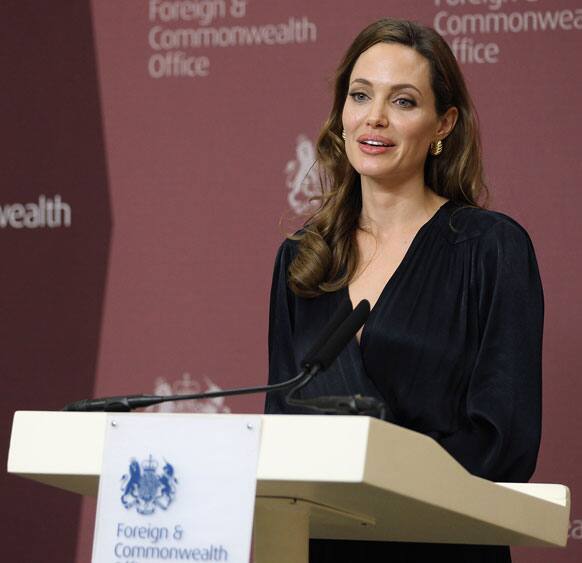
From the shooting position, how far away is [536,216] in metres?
3.49

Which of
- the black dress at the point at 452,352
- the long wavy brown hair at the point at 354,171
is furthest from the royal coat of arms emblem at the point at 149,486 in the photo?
the long wavy brown hair at the point at 354,171

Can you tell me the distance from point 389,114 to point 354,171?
200 mm

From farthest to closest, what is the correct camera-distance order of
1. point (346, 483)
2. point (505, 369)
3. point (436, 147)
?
point (436, 147)
point (505, 369)
point (346, 483)

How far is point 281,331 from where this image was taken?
2580mm

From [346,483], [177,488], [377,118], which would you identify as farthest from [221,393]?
[377,118]

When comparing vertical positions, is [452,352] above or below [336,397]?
above

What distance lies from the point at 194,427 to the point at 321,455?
0.18 metres

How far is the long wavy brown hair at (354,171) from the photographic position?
2598mm

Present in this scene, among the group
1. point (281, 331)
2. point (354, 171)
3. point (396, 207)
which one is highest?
point (354, 171)

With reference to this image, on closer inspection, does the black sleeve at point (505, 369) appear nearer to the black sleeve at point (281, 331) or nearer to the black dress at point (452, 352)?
the black dress at point (452, 352)

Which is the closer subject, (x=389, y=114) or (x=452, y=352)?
(x=452, y=352)

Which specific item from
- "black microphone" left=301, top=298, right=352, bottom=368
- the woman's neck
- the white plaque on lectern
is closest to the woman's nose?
the woman's neck

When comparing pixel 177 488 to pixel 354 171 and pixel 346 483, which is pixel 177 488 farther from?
pixel 354 171

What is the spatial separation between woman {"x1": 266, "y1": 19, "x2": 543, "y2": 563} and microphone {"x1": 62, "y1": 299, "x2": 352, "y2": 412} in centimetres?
65
